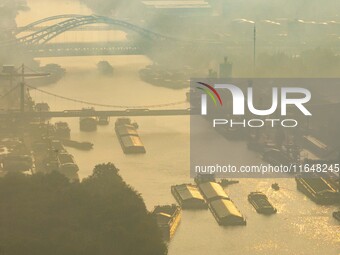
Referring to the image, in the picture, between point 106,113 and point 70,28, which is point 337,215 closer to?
point 106,113

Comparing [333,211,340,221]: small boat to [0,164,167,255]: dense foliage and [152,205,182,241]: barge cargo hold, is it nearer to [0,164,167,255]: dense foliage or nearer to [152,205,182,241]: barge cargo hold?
[152,205,182,241]: barge cargo hold

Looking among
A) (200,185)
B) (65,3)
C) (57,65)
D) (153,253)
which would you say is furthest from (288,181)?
(65,3)

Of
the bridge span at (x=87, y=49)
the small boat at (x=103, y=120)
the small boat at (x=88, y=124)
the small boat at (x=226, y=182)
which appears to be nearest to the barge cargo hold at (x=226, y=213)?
the small boat at (x=226, y=182)

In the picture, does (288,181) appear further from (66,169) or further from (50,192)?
(50,192)

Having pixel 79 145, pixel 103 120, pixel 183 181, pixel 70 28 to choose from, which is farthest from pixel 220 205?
pixel 70 28

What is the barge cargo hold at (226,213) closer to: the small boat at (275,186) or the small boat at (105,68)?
the small boat at (275,186)
